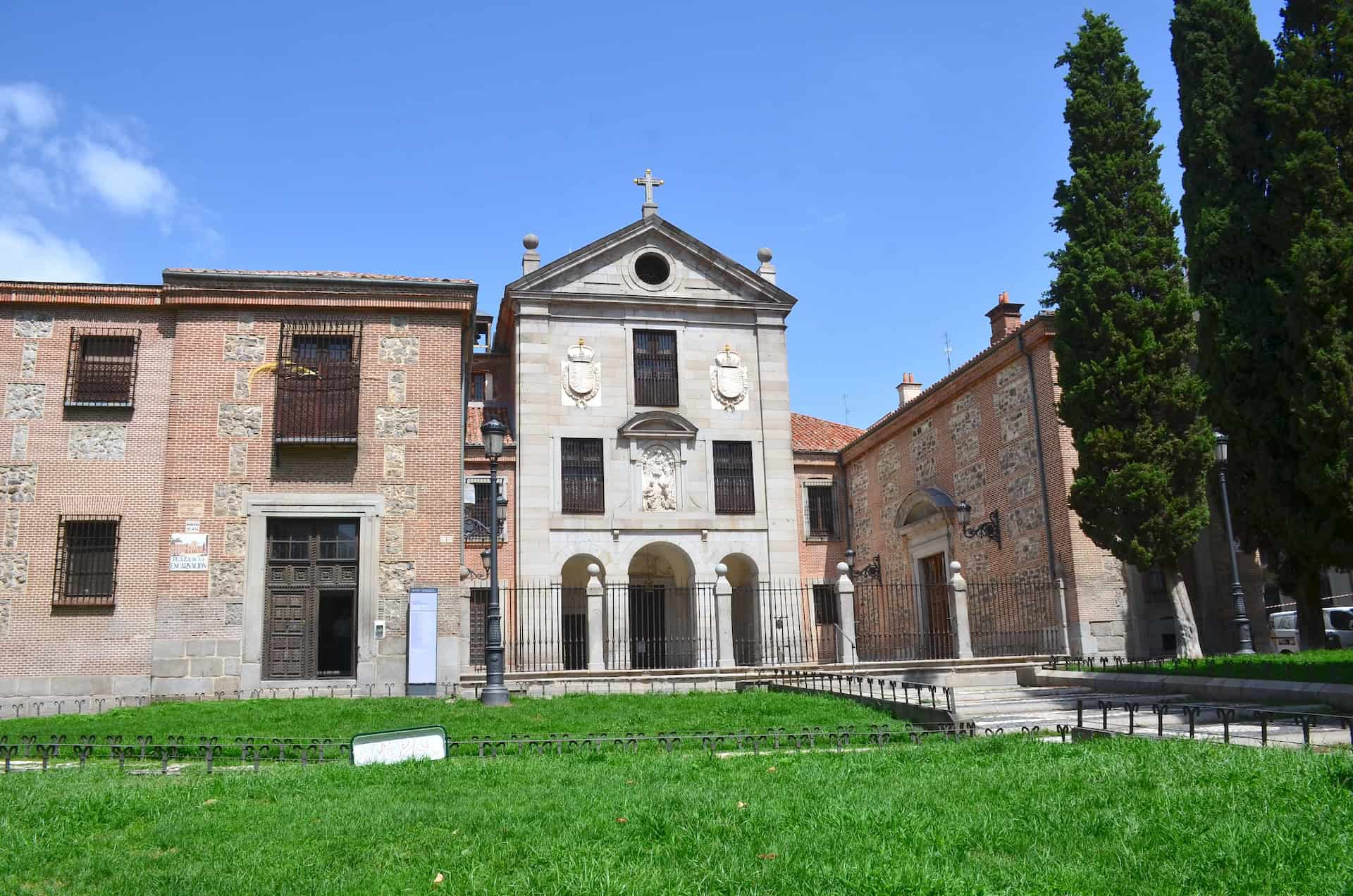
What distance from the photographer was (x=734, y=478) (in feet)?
94.7

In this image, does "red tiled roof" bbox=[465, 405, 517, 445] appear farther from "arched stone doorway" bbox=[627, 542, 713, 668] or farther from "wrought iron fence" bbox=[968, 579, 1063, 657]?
"wrought iron fence" bbox=[968, 579, 1063, 657]

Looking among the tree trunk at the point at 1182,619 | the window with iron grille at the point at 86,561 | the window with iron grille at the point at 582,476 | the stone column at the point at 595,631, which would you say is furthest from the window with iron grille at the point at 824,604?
the window with iron grille at the point at 86,561

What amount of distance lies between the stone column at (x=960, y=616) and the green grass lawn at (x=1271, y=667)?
2610 mm

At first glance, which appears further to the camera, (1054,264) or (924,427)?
(924,427)

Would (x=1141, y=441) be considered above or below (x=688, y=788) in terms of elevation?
above

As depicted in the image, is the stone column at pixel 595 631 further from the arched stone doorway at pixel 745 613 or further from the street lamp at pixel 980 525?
the street lamp at pixel 980 525

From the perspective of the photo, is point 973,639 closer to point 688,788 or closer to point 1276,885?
point 688,788

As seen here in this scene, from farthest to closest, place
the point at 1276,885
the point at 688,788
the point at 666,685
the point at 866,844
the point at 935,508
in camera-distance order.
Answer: the point at 935,508
the point at 666,685
the point at 688,788
the point at 866,844
the point at 1276,885

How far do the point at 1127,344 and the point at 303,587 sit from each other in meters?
15.6

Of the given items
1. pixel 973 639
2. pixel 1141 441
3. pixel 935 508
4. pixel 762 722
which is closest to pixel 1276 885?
pixel 762 722

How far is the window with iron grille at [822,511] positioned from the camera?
33.2 m

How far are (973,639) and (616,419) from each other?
35.4ft

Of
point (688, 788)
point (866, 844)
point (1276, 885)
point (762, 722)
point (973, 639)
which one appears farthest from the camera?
point (973, 639)

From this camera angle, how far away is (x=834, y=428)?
37.1 metres
